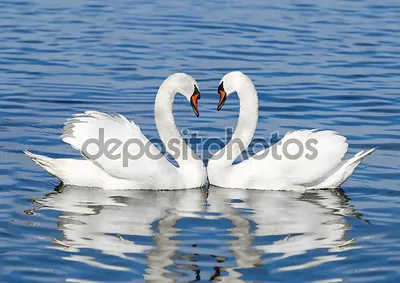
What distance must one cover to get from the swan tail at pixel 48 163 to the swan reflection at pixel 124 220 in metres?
0.21

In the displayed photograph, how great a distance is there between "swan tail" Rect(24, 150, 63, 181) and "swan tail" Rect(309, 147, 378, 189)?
3122 millimetres

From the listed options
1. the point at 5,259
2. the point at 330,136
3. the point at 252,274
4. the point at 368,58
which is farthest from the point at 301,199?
the point at 368,58

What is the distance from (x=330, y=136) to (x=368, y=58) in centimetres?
853

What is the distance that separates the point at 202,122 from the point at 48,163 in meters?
3.90

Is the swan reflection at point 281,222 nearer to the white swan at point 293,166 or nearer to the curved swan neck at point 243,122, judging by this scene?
the white swan at point 293,166

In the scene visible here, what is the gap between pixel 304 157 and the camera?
457 inches

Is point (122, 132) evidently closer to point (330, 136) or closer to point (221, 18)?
point (330, 136)

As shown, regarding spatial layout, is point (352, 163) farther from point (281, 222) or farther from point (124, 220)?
point (124, 220)

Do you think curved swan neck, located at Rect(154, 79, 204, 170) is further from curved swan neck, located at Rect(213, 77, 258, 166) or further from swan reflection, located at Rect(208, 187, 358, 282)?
swan reflection, located at Rect(208, 187, 358, 282)

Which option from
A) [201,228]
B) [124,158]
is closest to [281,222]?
[201,228]

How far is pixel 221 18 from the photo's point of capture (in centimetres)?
2406

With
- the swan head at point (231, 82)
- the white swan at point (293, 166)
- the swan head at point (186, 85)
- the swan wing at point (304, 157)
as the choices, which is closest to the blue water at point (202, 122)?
the white swan at point (293, 166)

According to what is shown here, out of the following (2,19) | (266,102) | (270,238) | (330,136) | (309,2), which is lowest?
(270,238)

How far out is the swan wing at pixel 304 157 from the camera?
456 inches
